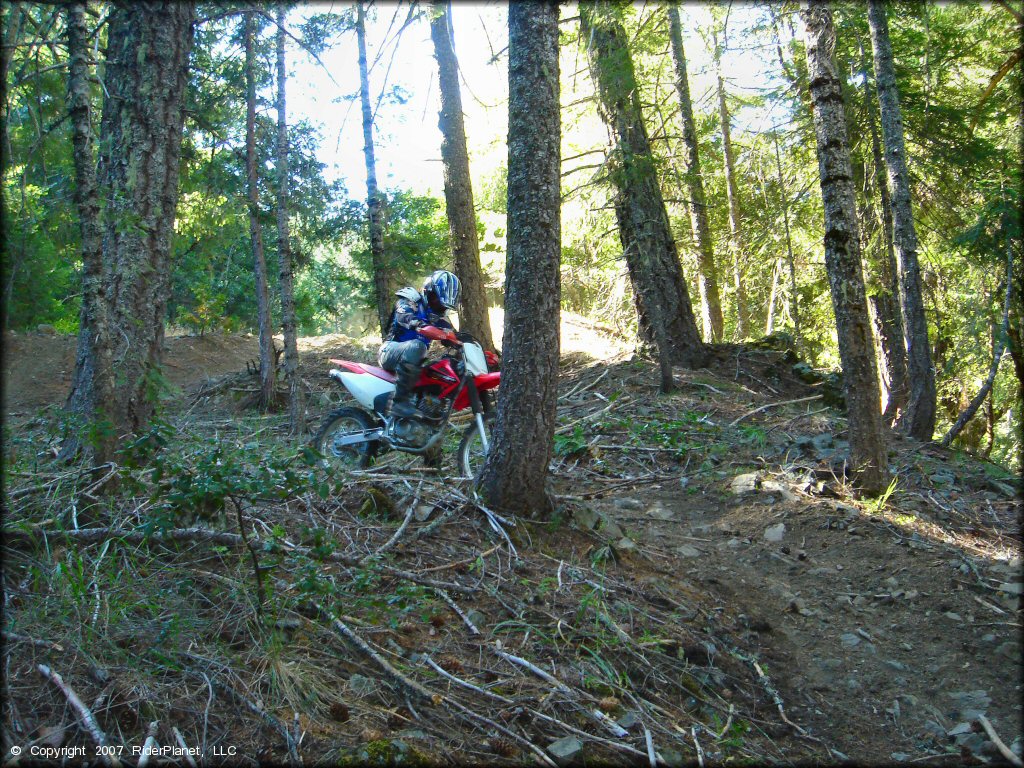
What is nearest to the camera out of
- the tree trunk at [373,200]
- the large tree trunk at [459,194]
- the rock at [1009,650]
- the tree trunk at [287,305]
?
the rock at [1009,650]

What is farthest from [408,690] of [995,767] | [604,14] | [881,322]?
[881,322]

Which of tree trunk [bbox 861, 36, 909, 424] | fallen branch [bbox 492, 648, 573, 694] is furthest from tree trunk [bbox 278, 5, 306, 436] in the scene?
tree trunk [bbox 861, 36, 909, 424]

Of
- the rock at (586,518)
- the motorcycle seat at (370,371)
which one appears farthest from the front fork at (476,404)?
the rock at (586,518)

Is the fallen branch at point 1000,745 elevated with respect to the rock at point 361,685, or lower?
lower

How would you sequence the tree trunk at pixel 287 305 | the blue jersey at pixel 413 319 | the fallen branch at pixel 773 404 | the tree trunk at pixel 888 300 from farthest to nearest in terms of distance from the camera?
the tree trunk at pixel 888 300, the tree trunk at pixel 287 305, the fallen branch at pixel 773 404, the blue jersey at pixel 413 319

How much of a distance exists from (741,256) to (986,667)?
1209 centimetres

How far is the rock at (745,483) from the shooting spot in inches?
278

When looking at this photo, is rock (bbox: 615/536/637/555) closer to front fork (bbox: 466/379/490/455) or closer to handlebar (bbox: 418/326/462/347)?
front fork (bbox: 466/379/490/455)

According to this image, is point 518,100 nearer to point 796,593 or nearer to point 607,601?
point 607,601

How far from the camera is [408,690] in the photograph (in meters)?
3.30

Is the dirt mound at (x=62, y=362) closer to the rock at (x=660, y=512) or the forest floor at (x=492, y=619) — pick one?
the forest floor at (x=492, y=619)

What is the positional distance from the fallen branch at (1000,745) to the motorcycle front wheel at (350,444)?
5488 millimetres

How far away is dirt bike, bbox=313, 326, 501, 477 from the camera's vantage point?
695 centimetres

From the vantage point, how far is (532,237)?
5.04m
